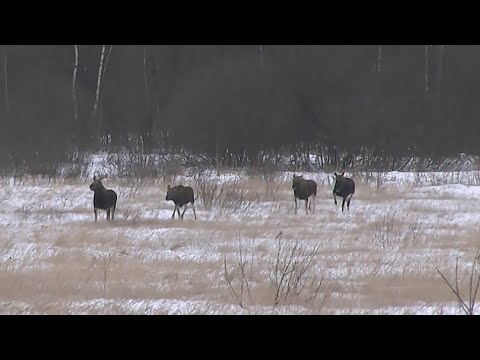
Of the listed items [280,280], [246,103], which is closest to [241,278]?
[280,280]

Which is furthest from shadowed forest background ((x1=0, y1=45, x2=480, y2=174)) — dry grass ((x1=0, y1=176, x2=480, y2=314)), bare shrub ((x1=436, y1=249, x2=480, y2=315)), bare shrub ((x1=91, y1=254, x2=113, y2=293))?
bare shrub ((x1=436, y1=249, x2=480, y2=315))

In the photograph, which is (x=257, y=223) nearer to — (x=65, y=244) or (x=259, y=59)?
(x=65, y=244)

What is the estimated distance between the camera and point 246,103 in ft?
78.4

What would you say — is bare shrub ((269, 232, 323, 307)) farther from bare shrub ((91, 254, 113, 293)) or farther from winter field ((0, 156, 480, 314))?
bare shrub ((91, 254, 113, 293))

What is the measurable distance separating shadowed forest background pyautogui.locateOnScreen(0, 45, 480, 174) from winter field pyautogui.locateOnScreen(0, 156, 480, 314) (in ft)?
22.8

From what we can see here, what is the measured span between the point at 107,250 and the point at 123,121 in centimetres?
1680

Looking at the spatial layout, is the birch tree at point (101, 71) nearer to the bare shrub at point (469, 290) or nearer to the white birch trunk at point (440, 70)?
the white birch trunk at point (440, 70)

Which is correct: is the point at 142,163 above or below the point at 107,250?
above

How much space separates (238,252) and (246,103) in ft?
48.7

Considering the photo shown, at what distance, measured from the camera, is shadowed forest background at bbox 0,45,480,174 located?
23875 millimetres
